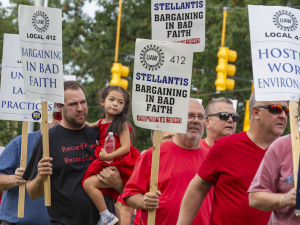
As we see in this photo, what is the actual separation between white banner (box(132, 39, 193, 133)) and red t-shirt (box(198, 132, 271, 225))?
0.53m

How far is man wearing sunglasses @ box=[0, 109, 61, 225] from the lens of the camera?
20.3ft

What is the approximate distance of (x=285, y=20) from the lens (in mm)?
4164

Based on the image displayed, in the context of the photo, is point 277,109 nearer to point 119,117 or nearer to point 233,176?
point 233,176

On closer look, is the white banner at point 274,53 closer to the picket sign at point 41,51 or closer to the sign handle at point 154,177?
the sign handle at point 154,177

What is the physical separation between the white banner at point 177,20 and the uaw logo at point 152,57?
40cm

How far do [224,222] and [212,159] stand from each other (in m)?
0.54

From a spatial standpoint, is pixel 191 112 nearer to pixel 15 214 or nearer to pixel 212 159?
pixel 212 159

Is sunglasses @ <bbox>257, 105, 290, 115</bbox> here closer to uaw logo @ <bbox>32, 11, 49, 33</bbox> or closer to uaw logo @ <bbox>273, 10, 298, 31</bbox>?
uaw logo @ <bbox>273, 10, 298, 31</bbox>

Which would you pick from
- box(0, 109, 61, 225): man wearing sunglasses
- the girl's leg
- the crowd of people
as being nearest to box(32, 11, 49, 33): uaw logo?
the crowd of people

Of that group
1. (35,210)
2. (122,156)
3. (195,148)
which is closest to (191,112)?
(195,148)

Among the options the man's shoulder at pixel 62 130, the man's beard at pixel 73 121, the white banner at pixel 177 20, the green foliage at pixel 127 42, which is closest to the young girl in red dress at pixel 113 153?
the man's shoulder at pixel 62 130

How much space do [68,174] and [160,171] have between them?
1.02 metres

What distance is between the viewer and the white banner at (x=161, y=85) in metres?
4.80

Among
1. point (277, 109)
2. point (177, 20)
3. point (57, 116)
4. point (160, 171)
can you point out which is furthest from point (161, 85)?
point (57, 116)
